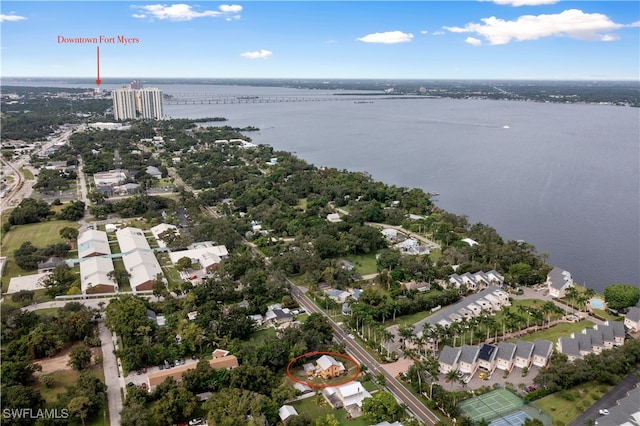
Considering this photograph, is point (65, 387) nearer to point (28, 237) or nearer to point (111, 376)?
point (111, 376)

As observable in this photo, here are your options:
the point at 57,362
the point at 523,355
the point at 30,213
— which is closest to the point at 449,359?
the point at 523,355

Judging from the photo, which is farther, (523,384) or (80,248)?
(80,248)

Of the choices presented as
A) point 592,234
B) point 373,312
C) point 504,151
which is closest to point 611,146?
point 504,151

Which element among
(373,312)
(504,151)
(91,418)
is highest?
(504,151)

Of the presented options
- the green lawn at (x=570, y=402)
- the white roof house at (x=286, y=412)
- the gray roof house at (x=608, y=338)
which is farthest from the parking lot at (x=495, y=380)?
the white roof house at (x=286, y=412)

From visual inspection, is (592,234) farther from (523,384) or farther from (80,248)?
(80,248)

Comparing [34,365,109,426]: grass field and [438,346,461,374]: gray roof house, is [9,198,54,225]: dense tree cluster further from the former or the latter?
[438,346,461,374]: gray roof house
